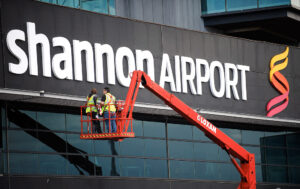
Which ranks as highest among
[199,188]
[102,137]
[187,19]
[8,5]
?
[187,19]

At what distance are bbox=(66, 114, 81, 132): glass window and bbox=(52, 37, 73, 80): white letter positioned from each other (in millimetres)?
2174

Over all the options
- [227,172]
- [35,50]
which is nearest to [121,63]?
[35,50]

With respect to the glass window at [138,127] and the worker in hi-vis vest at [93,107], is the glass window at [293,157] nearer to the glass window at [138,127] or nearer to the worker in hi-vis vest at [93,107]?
the glass window at [138,127]

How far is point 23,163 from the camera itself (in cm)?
2845

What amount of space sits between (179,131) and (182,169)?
2096 millimetres

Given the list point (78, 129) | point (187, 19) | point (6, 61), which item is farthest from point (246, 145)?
point (6, 61)

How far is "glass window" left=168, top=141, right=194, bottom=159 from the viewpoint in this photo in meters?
35.4

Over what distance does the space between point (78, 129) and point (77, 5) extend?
13.0 metres

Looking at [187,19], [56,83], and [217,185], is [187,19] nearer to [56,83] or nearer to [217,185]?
[217,185]

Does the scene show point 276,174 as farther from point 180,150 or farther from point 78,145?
point 78,145

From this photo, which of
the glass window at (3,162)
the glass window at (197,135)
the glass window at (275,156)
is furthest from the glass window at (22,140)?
the glass window at (275,156)

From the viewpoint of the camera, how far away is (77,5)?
1638 inches

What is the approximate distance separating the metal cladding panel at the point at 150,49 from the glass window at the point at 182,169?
130 inches

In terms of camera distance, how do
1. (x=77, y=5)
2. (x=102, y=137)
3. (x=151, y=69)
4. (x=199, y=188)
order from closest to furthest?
(x=102, y=137)
(x=151, y=69)
(x=199, y=188)
(x=77, y=5)
